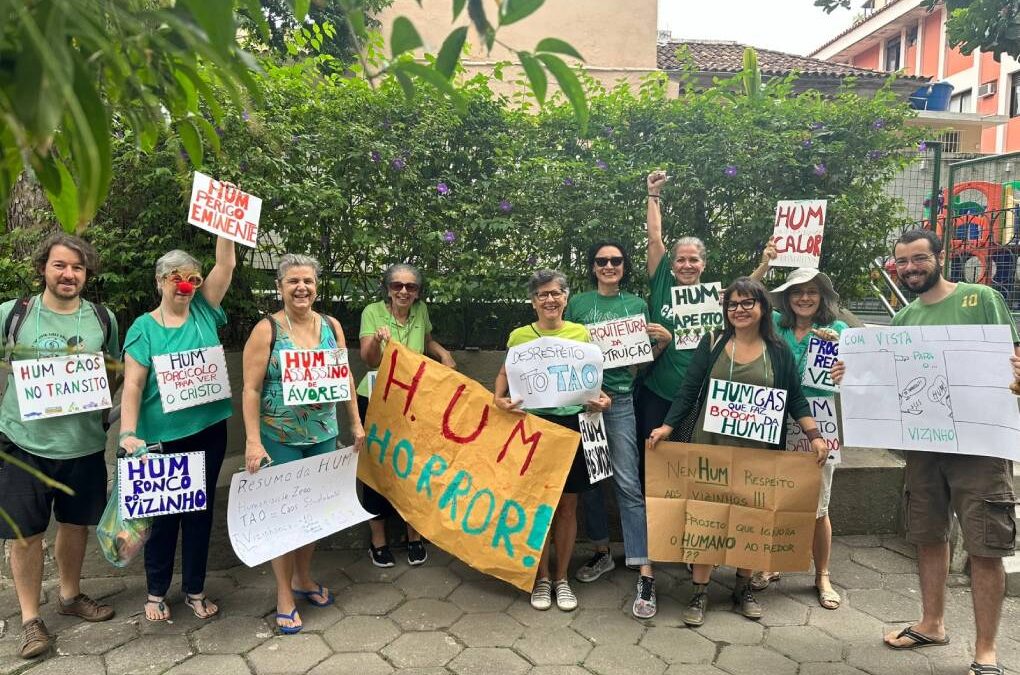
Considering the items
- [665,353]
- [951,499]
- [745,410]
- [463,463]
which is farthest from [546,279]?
[951,499]

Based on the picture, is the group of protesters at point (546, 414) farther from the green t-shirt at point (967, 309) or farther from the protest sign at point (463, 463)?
the protest sign at point (463, 463)

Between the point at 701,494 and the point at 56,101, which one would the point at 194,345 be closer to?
the point at 701,494

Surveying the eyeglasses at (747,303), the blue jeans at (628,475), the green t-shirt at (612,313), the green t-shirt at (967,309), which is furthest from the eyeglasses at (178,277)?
the green t-shirt at (967,309)

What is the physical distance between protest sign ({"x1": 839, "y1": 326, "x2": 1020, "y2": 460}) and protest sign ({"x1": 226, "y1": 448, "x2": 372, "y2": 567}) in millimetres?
2656

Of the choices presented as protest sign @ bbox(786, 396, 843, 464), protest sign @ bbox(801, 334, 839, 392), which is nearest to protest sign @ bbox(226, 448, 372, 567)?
protest sign @ bbox(786, 396, 843, 464)

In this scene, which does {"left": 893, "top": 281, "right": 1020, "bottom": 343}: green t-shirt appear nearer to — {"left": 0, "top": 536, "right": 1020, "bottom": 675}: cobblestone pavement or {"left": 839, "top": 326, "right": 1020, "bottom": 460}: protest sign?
{"left": 839, "top": 326, "right": 1020, "bottom": 460}: protest sign

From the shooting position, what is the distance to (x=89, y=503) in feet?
11.4

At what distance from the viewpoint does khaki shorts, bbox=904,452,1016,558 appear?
3043 millimetres

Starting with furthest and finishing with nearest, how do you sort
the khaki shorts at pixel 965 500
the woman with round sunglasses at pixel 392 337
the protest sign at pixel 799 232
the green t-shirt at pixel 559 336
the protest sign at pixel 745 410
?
the protest sign at pixel 799 232, the woman with round sunglasses at pixel 392 337, the green t-shirt at pixel 559 336, the protest sign at pixel 745 410, the khaki shorts at pixel 965 500

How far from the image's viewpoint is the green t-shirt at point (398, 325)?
4.03 meters

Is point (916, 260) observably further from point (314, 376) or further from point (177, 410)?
point (177, 410)

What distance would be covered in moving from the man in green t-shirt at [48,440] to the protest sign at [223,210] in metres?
0.56

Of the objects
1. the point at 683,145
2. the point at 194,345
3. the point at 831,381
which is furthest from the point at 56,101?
the point at 683,145

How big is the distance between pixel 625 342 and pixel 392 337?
1.35 metres
